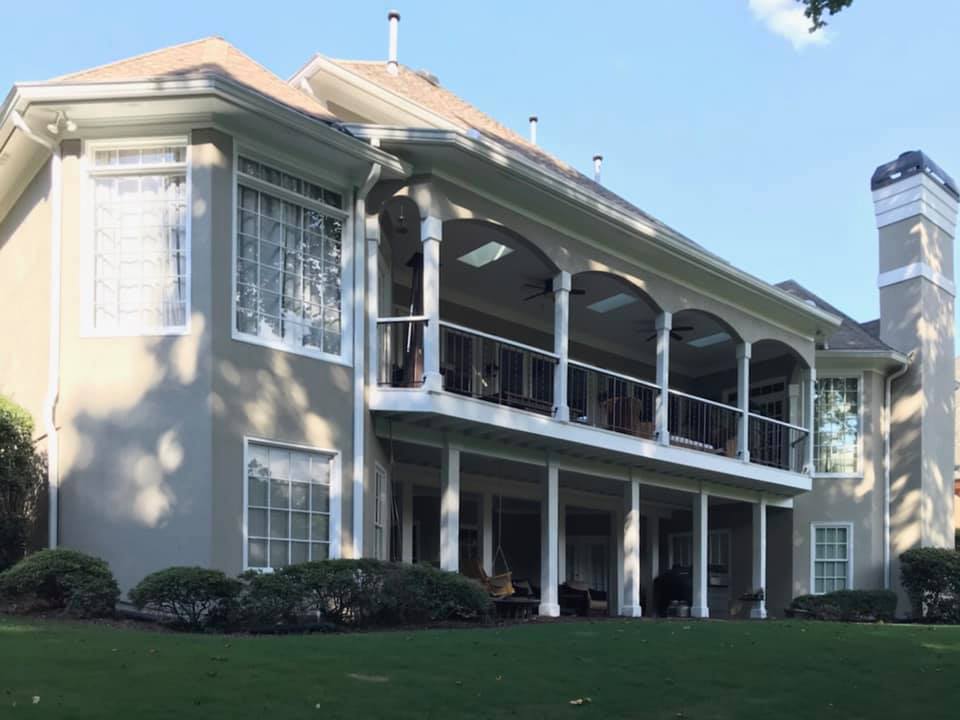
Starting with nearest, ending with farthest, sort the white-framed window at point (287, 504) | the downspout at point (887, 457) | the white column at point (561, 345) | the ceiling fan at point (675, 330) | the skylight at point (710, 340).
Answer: the white-framed window at point (287, 504)
the white column at point (561, 345)
the ceiling fan at point (675, 330)
the skylight at point (710, 340)
the downspout at point (887, 457)

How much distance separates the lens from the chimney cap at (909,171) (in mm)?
23672

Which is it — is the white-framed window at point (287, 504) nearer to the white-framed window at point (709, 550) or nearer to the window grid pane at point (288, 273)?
the window grid pane at point (288, 273)

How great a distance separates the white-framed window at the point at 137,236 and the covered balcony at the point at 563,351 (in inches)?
107

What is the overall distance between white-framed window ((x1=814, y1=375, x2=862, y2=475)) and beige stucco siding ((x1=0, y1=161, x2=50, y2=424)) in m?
Result: 16.4

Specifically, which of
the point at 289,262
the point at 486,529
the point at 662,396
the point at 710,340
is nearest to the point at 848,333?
the point at 710,340

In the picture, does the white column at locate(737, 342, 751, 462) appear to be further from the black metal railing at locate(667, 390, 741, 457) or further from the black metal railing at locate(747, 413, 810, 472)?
the black metal railing at locate(747, 413, 810, 472)

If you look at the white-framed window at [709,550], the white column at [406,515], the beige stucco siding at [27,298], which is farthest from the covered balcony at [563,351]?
the beige stucco siding at [27,298]

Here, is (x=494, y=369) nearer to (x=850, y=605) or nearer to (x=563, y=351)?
(x=563, y=351)

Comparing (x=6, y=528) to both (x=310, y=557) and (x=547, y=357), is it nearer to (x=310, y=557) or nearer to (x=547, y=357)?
(x=310, y=557)

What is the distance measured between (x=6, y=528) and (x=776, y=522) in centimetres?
1625

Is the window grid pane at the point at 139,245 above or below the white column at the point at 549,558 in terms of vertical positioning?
above

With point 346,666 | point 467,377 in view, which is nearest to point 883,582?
point 467,377

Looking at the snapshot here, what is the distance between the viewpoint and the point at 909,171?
77.8 feet

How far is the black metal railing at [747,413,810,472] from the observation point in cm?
2111
